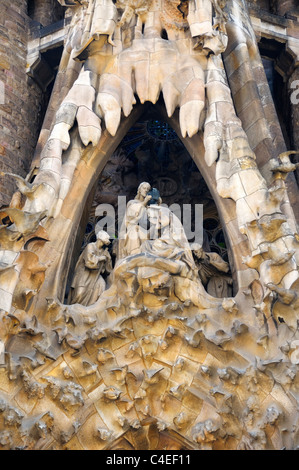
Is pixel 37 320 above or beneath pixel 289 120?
beneath

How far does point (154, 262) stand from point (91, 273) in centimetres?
92

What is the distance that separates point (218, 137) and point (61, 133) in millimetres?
1602

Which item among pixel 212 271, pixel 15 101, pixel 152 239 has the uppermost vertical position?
pixel 15 101

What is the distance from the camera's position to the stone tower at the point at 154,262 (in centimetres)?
903

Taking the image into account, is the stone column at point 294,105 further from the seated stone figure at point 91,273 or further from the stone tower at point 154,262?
the seated stone figure at point 91,273

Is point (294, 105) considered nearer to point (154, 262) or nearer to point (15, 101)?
point (15, 101)

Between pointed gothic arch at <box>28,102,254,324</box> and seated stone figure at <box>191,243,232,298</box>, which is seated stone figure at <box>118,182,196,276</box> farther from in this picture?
pointed gothic arch at <box>28,102,254,324</box>

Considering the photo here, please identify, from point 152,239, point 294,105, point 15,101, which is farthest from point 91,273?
point 294,105

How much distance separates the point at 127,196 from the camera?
498 inches

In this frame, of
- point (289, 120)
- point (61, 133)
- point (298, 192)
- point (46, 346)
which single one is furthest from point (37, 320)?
point (289, 120)

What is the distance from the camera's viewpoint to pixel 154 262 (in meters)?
9.59

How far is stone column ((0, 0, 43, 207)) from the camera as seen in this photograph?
1268 centimetres

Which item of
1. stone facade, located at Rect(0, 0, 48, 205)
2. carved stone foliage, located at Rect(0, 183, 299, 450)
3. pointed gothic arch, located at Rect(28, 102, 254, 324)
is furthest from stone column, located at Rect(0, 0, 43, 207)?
carved stone foliage, located at Rect(0, 183, 299, 450)
